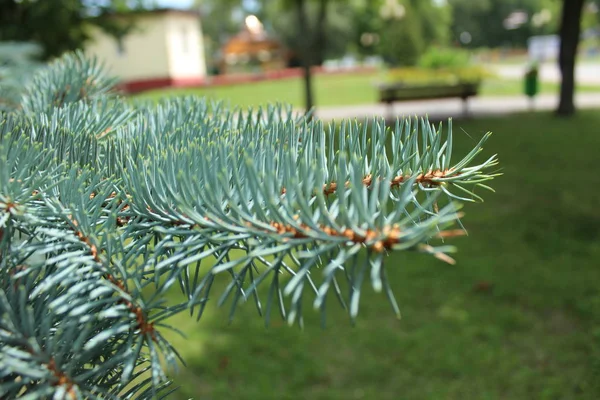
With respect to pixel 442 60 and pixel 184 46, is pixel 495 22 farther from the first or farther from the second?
pixel 442 60

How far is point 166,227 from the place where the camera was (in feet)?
1.87

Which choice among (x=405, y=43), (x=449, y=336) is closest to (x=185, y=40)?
(x=405, y=43)

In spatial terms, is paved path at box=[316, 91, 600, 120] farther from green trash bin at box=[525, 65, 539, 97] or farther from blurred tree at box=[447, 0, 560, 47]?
blurred tree at box=[447, 0, 560, 47]

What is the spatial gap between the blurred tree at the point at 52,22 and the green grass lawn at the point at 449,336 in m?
3.07

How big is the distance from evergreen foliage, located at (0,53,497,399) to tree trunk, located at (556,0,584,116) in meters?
12.3

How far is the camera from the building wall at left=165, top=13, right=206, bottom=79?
30.3 meters

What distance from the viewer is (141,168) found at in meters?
0.59

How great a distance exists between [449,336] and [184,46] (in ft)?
100

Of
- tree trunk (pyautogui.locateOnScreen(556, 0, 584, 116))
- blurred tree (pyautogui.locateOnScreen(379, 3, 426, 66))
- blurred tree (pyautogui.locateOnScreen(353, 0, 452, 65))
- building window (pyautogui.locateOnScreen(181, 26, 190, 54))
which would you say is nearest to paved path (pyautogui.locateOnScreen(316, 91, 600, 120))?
tree trunk (pyautogui.locateOnScreen(556, 0, 584, 116))

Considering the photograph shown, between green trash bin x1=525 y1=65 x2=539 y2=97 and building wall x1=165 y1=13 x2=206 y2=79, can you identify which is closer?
green trash bin x1=525 y1=65 x2=539 y2=97

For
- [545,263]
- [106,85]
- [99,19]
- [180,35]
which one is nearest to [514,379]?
[545,263]

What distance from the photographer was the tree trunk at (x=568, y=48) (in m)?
11.2

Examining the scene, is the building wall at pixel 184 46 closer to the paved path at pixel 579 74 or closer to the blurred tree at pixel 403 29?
the blurred tree at pixel 403 29

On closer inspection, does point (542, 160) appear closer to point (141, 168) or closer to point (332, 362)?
point (332, 362)
